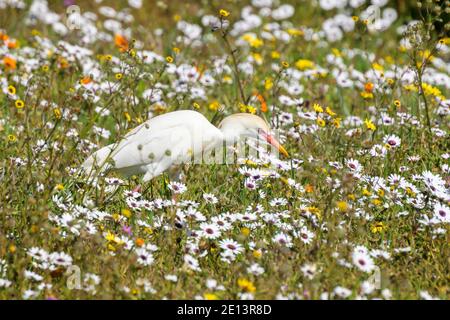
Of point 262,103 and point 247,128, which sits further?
point 262,103

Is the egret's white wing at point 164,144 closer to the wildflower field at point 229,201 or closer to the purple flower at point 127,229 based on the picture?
the wildflower field at point 229,201

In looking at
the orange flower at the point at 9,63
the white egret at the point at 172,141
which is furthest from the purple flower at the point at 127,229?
the orange flower at the point at 9,63

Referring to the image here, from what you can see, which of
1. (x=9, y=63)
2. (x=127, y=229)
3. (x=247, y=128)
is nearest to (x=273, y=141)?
(x=247, y=128)

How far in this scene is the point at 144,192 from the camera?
13.3 ft

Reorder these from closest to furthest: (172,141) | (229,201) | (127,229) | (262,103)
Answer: (127,229)
(229,201)
(172,141)
(262,103)

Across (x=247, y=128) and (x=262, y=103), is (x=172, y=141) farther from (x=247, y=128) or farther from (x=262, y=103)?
(x=262, y=103)

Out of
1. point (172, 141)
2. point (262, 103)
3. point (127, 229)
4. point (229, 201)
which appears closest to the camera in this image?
point (127, 229)

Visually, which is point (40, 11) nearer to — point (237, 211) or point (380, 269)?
point (237, 211)

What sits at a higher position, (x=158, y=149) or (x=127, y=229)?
(x=158, y=149)

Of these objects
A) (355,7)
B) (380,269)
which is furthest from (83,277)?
(355,7)

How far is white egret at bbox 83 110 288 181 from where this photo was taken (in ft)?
13.3

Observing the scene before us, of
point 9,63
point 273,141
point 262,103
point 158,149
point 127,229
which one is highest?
point 9,63

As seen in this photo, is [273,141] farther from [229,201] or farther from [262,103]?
[262,103]

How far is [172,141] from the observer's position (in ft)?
13.3
